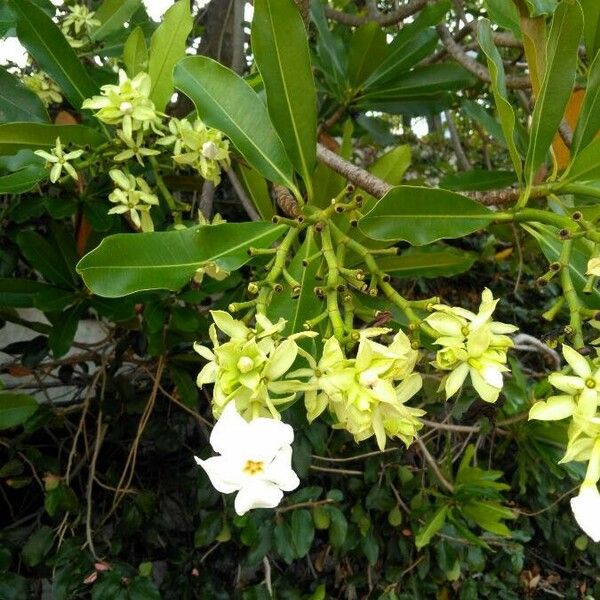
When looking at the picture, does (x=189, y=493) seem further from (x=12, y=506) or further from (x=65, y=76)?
(x=65, y=76)

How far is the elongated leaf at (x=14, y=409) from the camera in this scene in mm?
1208

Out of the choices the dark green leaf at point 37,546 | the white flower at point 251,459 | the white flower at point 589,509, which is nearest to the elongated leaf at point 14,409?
the dark green leaf at point 37,546

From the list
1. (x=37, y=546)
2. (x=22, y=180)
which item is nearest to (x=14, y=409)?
(x=37, y=546)

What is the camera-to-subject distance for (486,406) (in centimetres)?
77

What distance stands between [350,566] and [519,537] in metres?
0.55

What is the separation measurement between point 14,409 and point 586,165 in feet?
3.63

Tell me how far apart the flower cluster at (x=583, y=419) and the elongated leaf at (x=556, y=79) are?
0.32 meters

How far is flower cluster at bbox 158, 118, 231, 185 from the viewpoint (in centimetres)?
96

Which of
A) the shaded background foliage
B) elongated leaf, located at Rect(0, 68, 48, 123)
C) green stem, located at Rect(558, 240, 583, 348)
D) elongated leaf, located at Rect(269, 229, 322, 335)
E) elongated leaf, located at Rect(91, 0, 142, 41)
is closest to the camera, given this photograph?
green stem, located at Rect(558, 240, 583, 348)

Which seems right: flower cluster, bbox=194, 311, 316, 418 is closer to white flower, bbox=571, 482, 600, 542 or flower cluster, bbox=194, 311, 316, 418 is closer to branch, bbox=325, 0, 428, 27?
white flower, bbox=571, 482, 600, 542

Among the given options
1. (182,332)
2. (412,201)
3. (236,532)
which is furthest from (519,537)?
(412,201)

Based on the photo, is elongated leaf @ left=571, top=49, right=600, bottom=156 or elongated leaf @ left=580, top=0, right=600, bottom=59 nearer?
elongated leaf @ left=571, top=49, right=600, bottom=156

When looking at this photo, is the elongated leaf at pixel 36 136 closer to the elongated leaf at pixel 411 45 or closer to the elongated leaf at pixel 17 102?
the elongated leaf at pixel 17 102

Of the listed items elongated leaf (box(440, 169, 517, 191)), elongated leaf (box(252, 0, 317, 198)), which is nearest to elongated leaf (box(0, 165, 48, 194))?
elongated leaf (box(252, 0, 317, 198))
